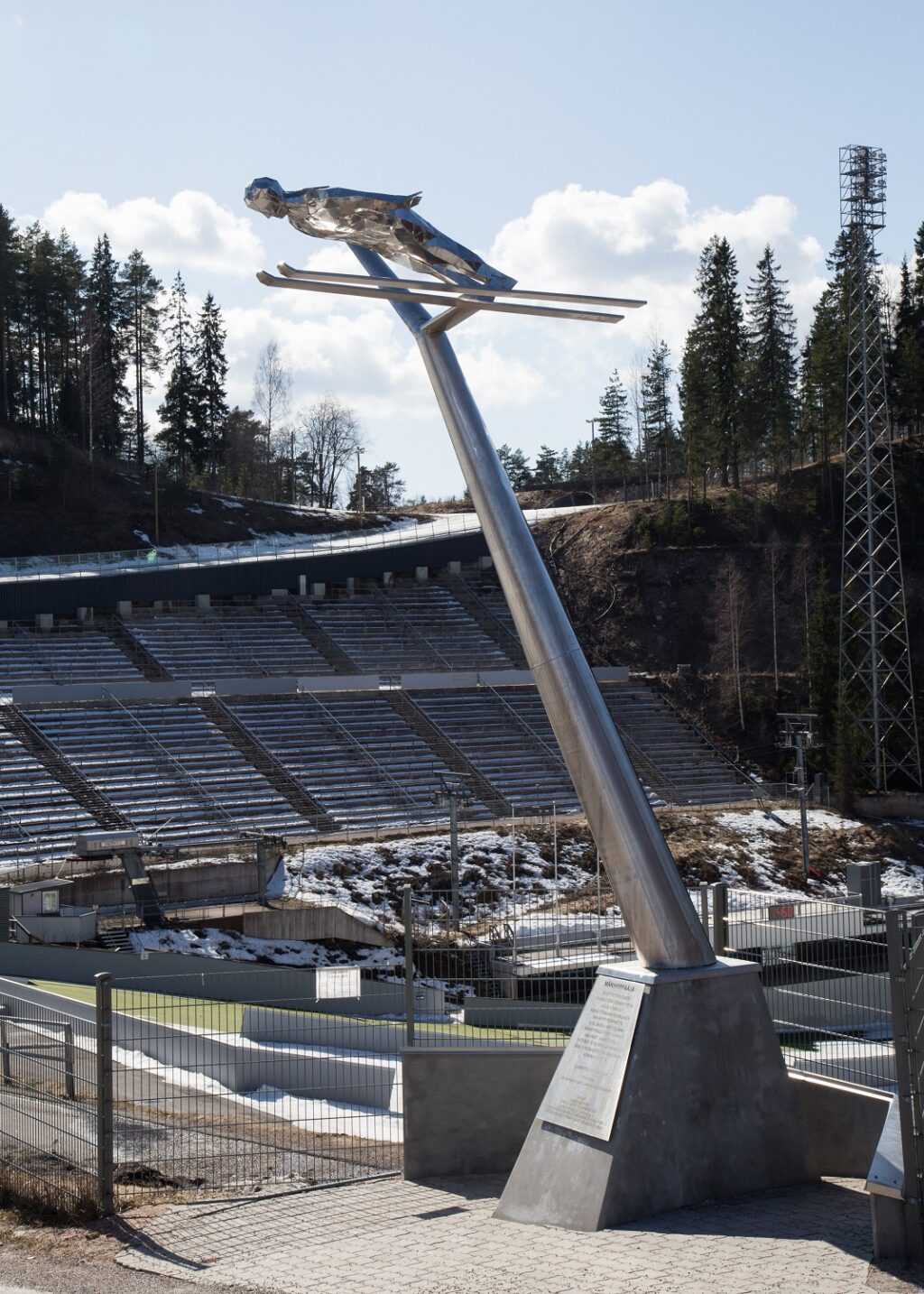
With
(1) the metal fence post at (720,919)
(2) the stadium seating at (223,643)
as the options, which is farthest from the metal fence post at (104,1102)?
(2) the stadium seating at (223,643)

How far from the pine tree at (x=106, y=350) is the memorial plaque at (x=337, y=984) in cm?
5723

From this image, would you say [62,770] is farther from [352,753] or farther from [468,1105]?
[468,1105]

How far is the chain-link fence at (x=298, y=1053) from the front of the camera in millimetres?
8484

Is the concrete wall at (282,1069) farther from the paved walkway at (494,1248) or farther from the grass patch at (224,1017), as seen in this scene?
the paved walkway at (494,1248)

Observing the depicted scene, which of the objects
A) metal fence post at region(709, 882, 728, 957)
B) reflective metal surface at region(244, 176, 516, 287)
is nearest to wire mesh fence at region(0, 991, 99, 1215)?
metal fence post at region(709, 882, 728, 957)

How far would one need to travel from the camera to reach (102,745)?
111ft

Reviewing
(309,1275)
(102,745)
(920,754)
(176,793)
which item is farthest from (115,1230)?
(920,754)

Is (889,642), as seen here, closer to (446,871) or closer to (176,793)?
(446,871)

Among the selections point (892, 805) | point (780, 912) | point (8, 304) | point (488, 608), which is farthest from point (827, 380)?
point (780, 912)

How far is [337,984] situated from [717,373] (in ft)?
172

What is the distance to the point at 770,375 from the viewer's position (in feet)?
218

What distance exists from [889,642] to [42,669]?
26.0m

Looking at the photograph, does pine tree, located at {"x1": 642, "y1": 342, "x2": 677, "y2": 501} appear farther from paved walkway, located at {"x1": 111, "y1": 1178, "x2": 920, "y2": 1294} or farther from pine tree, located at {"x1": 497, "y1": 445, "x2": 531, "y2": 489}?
paved walkway, located at {"x1": 111, "y1": 1178, "x2": 920, "y2": 1294}

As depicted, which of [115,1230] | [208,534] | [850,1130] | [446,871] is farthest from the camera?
[208,534]
